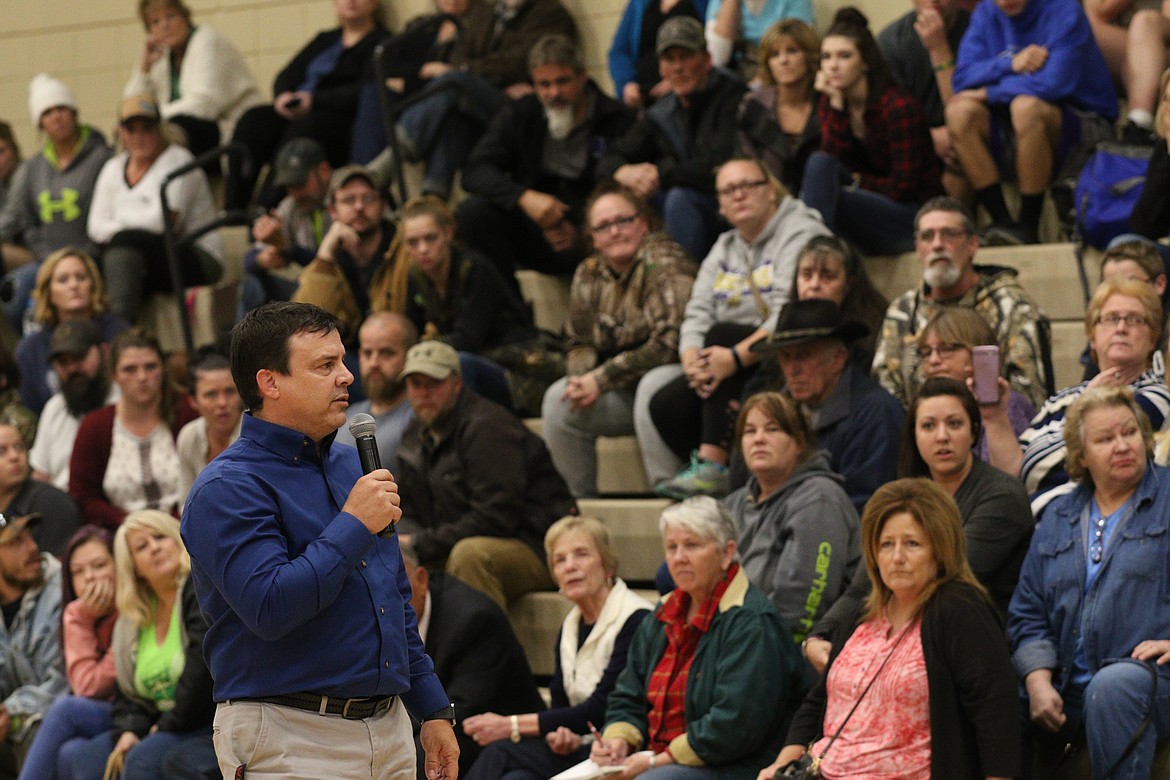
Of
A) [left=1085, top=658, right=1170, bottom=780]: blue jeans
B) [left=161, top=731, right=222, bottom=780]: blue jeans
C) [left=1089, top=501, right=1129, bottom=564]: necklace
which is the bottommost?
[left=161, top=731, right=222, bottom=780]: blue jeans

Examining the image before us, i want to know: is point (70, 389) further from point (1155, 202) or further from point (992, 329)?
point (1155, 202)

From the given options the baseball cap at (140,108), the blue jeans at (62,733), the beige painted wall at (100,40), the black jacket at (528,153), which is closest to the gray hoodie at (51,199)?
the baseball cap at (140,108)

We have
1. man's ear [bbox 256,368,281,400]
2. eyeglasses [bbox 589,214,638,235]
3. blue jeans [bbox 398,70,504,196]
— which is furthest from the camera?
blue jeans [bbox 398,70,504,196]

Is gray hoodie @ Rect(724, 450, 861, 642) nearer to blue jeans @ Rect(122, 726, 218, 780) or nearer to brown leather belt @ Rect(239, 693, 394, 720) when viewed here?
blue jeans @ Rect(122, 726, 218, 780)

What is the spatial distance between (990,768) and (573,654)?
1386 millimetres

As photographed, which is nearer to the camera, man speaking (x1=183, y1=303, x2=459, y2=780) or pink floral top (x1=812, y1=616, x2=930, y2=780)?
man speaking (x1=183, y1=303, x2=459, y2=780)

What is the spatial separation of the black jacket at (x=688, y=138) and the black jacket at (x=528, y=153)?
18 cm

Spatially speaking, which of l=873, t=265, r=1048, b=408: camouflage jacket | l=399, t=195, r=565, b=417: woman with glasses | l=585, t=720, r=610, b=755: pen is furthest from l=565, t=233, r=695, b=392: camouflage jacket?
l=585, t=720, r=610, b=755: pen

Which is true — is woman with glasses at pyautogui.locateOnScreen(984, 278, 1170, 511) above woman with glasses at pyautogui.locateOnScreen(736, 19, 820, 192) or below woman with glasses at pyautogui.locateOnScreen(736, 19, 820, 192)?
below

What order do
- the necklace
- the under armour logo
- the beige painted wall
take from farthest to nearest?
the beige painted wall
the under armour logo
the necklace

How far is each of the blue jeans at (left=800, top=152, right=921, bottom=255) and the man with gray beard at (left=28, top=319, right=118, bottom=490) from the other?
2972mm

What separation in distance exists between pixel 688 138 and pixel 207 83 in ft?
10.8

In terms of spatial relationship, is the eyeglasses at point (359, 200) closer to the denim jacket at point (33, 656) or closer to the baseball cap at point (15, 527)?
the baseball cap at point (15, 527)

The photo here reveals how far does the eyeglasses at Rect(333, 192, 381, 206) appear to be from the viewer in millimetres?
6906
